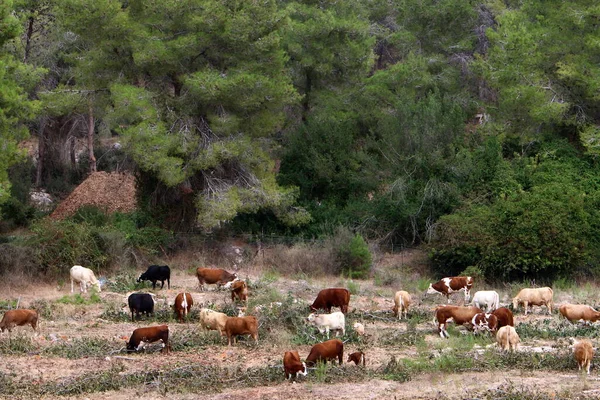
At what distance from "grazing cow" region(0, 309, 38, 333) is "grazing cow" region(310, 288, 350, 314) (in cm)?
677

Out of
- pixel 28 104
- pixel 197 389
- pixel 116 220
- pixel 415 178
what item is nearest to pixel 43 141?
pixel 116 220

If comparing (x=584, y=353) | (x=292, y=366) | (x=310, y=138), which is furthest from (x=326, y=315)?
(x=310, y=138)

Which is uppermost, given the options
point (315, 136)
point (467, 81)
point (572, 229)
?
point (467, 81)

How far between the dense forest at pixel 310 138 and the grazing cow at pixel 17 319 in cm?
591

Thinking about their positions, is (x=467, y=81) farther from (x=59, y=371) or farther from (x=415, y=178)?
(x=59, y=371)

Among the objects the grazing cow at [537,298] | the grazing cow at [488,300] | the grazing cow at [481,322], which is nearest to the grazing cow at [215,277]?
the grazing cow at [488,300]

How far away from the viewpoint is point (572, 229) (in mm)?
28156

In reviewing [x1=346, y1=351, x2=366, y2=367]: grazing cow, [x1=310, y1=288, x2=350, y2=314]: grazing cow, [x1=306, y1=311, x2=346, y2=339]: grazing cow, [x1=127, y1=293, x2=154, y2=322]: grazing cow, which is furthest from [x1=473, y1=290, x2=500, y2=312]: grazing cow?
[x1=127, y1=293, x2=154, y2=322]: grazing cow

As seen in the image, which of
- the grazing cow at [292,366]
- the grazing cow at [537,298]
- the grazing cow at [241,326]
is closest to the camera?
the grazing cow at [292,366]

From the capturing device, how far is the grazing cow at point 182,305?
21.4 metres

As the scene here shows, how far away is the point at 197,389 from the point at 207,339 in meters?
3.36

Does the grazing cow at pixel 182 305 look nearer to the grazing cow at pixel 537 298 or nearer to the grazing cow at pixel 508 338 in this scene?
the grazing cow at pixel 508 338

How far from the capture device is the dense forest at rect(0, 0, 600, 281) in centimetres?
2838

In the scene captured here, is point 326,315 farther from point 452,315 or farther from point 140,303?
point 140,303
